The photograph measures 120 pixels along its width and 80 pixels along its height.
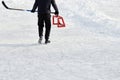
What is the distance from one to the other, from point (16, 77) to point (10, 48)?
2.99 meters

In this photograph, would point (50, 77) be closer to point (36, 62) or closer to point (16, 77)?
point (16, 77)

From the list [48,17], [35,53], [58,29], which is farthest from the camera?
[58,29]

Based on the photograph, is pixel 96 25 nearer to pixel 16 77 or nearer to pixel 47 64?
pixel 47 64

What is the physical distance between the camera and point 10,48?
1114 centimetres

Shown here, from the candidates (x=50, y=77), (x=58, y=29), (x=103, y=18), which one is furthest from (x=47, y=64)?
(x=103, y=18)

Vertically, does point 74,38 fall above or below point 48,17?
below

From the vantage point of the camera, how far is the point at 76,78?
8.12 meters

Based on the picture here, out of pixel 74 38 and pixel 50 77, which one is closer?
pixel 50 77

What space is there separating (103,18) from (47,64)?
7.08 meters

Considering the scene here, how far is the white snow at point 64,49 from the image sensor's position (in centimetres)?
853

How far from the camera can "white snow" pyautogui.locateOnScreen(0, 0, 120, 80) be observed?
853cm

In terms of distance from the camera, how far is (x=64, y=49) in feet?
35.9

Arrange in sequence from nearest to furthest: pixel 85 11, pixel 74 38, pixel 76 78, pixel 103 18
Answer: pixel 76 78 < pixel 74 38 < pixel 103 18 < pixel 85 11

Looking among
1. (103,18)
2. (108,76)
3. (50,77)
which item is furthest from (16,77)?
(103,18)
